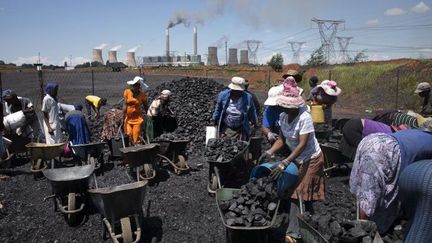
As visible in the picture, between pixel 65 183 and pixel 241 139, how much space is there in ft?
10.4

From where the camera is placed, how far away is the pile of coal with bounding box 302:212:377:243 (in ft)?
10.4

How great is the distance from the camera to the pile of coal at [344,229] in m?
3.17

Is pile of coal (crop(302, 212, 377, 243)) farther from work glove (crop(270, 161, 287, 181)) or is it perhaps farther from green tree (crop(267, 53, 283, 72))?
green tree (crop(267, 53, 283, 72))

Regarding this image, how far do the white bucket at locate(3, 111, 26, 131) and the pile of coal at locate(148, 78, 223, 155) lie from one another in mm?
3636

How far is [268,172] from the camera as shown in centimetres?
465

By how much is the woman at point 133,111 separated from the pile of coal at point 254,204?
4052 millimetres

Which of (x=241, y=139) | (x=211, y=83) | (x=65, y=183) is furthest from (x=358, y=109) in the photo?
(x=65, y=183)

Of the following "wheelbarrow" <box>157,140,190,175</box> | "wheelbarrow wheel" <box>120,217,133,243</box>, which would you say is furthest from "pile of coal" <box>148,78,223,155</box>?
"wheelbarrow wheel" <box>120,217,133,243</box>

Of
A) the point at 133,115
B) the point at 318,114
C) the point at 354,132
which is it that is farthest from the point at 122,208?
the point at 318,114

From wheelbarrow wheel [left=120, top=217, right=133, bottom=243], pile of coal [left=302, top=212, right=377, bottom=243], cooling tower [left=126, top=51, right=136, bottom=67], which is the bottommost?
wheelbarrow wheel [left=120, top=217, right=133, bottom=243]

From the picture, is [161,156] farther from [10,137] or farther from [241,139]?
[10,137]

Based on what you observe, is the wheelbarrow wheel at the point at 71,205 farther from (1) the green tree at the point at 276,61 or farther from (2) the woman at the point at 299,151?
(1) the green tree at the point at 276,61

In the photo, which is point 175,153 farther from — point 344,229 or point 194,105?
point 344,229

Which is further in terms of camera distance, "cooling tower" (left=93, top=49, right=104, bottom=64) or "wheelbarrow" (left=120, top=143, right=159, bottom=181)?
"cooling tower" (left=93, top=49, right=104, bottom=64)
